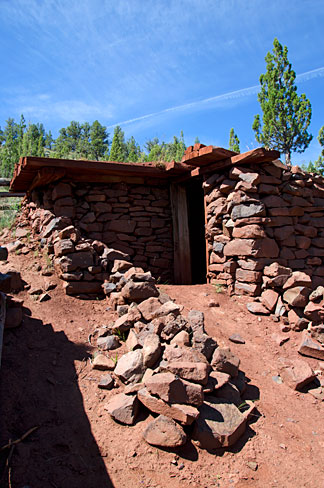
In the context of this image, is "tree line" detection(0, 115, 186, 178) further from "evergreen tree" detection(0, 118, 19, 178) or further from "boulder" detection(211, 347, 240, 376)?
"boulder" detection(211, 347, 240, 376)

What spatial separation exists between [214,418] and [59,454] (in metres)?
1.26

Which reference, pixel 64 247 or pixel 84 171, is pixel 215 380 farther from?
pixel 84 171

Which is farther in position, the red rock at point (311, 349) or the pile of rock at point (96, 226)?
the pile of rock at point (96, 226)

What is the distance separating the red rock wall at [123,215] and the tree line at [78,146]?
1061 millimetres

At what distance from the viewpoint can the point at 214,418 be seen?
2.86m

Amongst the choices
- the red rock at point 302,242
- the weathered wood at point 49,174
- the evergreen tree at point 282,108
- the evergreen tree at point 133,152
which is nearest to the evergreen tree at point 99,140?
the evergreen tree at point 133,152

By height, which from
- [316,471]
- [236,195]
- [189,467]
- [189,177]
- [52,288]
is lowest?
[316,471]

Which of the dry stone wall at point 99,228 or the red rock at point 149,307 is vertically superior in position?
the dry stone wall at point 99,228

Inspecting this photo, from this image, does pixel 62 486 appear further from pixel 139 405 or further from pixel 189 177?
pixel 189 177

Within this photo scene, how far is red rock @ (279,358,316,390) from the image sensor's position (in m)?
3.75

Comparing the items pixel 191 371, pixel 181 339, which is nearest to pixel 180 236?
pixel 181 339

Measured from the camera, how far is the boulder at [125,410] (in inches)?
Result: 112

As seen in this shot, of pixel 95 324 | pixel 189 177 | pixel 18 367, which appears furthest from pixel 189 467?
pixel 189 177

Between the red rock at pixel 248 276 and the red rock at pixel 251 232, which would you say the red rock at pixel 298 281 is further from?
the red rock at pixel 251 232
